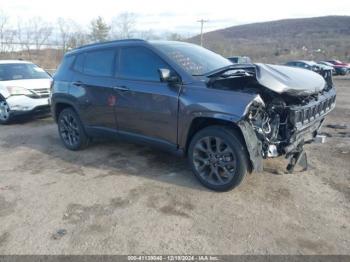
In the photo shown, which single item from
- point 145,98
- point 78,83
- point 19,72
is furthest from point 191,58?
point 19,72

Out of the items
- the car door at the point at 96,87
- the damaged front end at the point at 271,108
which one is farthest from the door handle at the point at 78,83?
the damaged front end at the point at 271,108

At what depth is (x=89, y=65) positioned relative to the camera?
17.4 ft

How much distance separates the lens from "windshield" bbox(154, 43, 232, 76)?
13.9 feet

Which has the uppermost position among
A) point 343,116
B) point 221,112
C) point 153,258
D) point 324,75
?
point 324,75

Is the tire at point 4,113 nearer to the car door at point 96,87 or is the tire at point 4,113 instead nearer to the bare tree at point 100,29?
the car door at point 96,87

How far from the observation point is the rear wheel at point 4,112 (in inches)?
318

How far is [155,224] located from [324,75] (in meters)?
3.60

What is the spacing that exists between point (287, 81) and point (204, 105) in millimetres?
1001

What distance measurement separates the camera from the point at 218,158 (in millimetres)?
3896

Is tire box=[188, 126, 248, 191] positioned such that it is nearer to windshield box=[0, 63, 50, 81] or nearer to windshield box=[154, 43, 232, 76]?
windshield box=[154, 43, 232, 76]

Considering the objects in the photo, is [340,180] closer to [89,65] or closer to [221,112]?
[221,112]

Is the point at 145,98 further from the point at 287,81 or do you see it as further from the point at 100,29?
the point at 100,29

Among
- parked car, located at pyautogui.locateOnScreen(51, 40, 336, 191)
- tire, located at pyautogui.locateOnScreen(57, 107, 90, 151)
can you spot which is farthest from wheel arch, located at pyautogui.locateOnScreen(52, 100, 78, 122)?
parked car, located at pyautogui.locateOnScreen(51, 40, 336, 191)

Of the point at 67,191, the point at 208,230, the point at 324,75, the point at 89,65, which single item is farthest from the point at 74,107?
the point at 324,75
